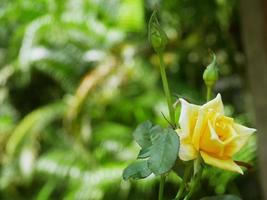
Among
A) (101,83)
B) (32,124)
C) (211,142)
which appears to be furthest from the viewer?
(32,124)

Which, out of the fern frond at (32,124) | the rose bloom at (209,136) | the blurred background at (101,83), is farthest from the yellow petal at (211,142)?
the fern frond at (32,124)

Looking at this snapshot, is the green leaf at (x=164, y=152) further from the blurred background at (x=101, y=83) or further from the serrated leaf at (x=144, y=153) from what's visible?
the blurred background at (x=101, y=83)

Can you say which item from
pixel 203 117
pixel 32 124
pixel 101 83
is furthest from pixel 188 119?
pixel 32 124

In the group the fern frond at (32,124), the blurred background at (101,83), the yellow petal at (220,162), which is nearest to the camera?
the yellow petal at (220,162)

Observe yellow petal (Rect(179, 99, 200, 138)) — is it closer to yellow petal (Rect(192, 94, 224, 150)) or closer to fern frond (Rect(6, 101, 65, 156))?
yellow petal (Rect(192, 94, 224, 150))

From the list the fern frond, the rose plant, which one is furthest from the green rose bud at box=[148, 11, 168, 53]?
the fern frond

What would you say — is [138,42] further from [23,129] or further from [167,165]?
[167,165]

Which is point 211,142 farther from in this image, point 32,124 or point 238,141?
point 32,124
